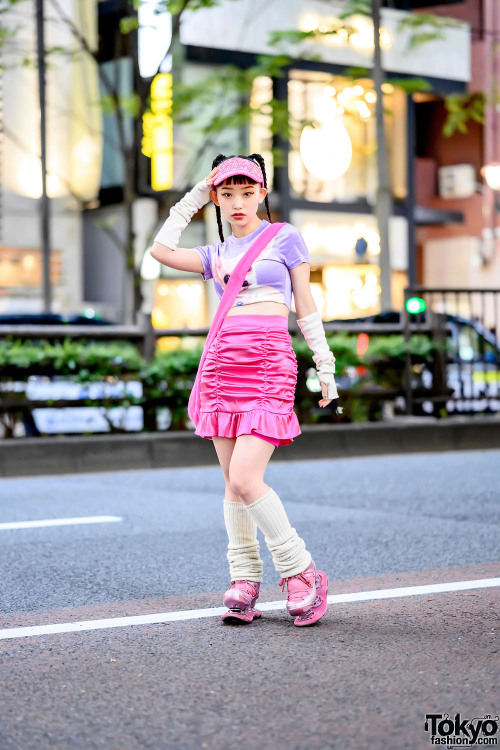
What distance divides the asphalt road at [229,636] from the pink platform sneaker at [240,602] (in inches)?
1.8

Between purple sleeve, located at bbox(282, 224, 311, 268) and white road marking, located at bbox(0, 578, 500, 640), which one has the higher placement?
purple sleeve, located at bbox(282, 224, 311, 268)

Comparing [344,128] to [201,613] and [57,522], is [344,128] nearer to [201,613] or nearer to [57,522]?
[57,522]

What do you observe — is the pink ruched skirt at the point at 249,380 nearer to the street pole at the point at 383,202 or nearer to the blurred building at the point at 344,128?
the street pole at the point at 383,202

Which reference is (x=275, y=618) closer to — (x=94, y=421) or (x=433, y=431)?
(x=94, y=421)

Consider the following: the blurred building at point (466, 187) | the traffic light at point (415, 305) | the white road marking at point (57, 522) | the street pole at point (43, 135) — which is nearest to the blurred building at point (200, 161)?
the blurred building at point (466, 187)

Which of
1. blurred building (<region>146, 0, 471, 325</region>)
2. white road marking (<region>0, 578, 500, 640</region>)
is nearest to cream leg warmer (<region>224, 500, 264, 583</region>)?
white road marking (<region>0, 578, 500, 640</region>)

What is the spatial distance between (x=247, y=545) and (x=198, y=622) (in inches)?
14.3

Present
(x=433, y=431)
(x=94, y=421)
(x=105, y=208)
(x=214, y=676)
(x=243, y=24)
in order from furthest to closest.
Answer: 1. (x=105, y=208)
2. (x=243, y=24)
3. (x=433, y=431)
4. (x=94, y=421)
5. (x=214, y=676)

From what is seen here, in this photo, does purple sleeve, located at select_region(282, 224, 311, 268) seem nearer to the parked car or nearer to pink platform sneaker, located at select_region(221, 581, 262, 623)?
pink platform sneaker, located at select_region(221, 581, 262, 623)

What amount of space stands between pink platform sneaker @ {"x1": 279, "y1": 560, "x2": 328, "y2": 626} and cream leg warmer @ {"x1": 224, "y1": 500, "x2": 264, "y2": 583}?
150 millimetres

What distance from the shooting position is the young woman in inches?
188

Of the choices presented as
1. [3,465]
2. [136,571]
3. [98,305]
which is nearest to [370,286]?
[98,305]

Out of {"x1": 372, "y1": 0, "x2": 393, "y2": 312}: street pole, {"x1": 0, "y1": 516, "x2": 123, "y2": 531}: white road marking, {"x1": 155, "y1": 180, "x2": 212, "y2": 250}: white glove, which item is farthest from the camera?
{"x1": 372, "y1": 0, "x2": 393, "y2": 312}: street pole

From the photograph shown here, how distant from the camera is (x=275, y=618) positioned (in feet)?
16.3
